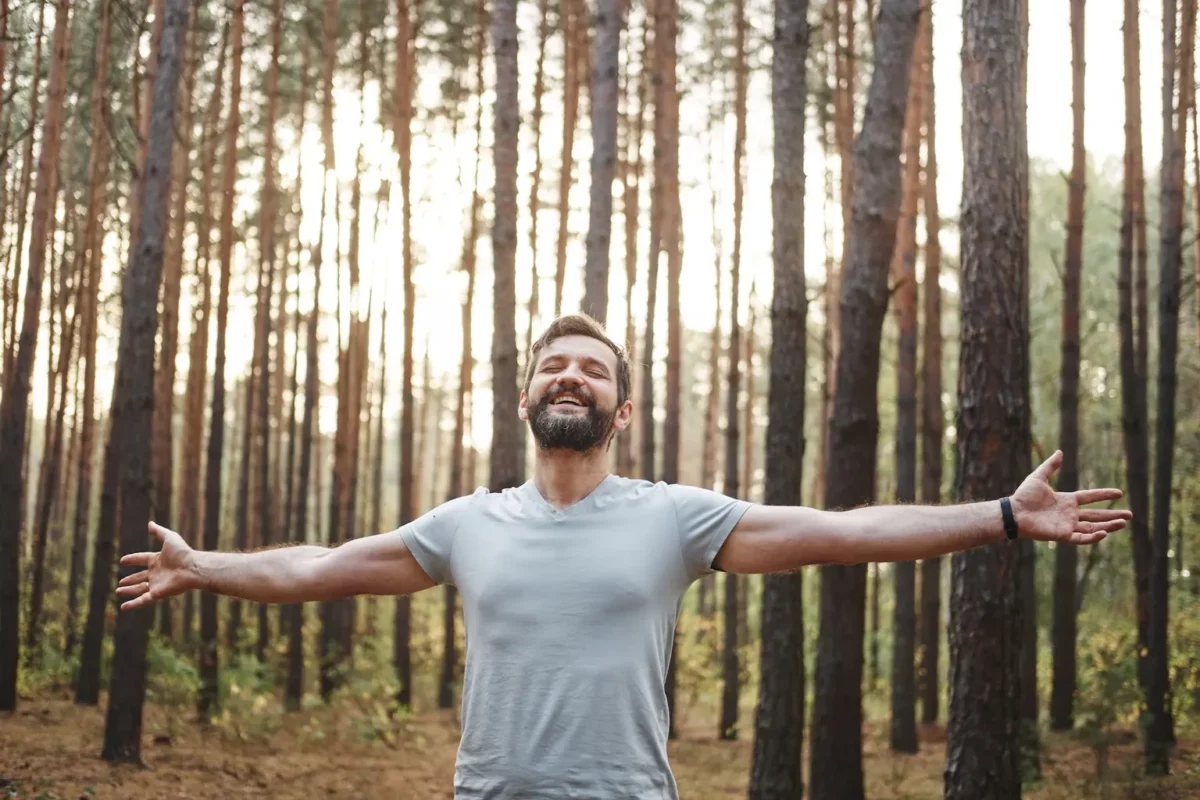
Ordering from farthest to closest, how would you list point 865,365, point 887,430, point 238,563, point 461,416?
point 887,430 → point 461,416 → point 865,365 → point 238,563

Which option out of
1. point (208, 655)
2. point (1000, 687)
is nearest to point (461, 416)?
point (208, 655)

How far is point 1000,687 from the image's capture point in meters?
6.52

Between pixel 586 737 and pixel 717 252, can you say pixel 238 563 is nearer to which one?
pixel 586 737

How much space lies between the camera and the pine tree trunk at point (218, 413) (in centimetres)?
1340

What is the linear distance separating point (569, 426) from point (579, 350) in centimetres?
24

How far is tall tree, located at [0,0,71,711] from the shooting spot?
1137cm

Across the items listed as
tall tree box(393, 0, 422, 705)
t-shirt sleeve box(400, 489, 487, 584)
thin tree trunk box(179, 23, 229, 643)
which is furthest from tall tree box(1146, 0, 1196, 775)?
thin tree trunk box(179, 23, 229, 643)

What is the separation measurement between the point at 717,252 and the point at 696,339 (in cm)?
3453

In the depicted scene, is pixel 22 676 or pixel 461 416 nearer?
pixel 22 676

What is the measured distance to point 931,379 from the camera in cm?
1530

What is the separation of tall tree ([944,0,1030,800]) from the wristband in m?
3.71

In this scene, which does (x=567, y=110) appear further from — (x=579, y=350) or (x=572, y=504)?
(x=572, y=504)

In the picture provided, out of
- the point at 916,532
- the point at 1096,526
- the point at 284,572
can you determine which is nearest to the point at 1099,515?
the point at 1096,526

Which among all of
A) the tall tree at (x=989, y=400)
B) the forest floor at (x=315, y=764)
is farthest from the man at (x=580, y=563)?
the forest floor at (x=315, y=764)
